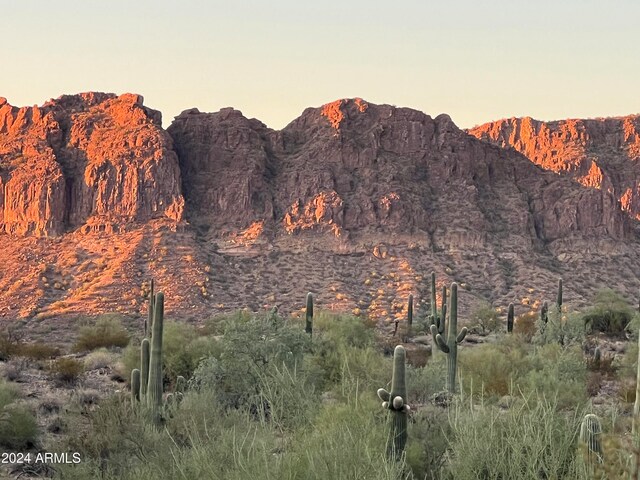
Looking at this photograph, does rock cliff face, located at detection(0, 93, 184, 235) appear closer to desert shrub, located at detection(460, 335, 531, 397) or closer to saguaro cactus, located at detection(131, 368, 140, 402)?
desert shrub, located at detection(460, 335, 531, 397)

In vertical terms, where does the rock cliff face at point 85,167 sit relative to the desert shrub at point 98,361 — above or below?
above

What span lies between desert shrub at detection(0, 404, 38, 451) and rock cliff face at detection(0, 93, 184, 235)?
54.1 m

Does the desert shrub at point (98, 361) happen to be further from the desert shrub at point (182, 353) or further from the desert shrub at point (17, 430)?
the desert shrub at point (17, 430)

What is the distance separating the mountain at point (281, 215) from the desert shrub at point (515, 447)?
45.3 metres

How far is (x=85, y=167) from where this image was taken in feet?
238

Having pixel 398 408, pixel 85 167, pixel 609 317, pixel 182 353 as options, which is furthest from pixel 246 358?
pixel 85 167

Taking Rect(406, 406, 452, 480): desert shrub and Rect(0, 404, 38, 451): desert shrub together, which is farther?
Rect(0, 404, 38, 451): desert shrub

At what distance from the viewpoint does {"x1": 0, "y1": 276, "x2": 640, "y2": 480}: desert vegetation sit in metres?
7.82

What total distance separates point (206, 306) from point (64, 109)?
32.3 metres

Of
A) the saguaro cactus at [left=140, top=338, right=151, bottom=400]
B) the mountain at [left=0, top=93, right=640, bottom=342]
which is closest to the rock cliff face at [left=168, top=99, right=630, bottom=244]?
the mountain at [left=0, top=93, right=640, bottom=342]

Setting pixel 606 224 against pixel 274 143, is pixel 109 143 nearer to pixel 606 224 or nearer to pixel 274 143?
pixel 274 143

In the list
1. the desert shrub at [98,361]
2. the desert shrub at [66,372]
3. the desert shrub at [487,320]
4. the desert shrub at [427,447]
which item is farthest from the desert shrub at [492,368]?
the desert shrub at [487,320]

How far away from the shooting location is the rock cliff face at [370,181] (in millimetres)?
69875

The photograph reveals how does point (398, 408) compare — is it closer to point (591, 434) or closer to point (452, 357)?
point (591, 434)
